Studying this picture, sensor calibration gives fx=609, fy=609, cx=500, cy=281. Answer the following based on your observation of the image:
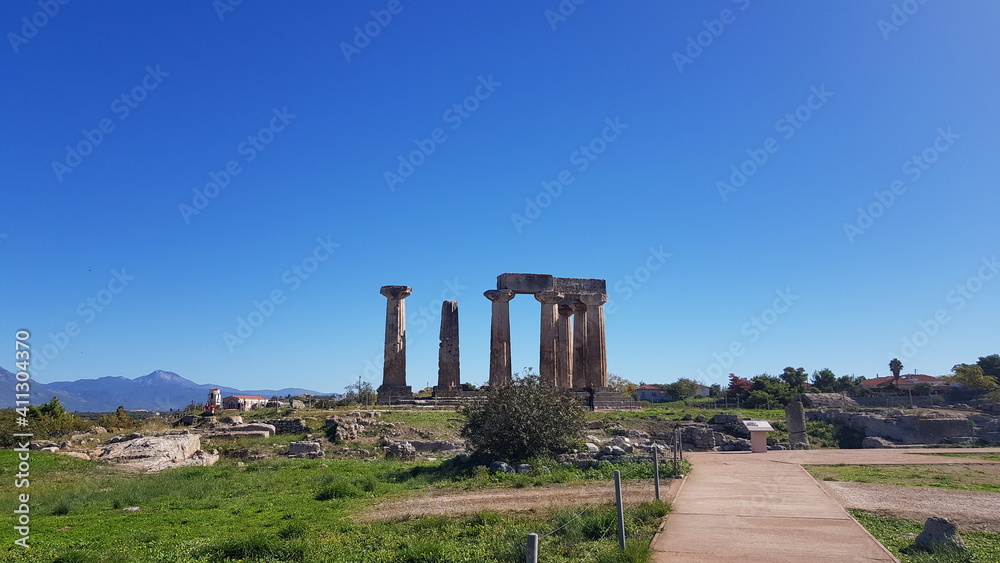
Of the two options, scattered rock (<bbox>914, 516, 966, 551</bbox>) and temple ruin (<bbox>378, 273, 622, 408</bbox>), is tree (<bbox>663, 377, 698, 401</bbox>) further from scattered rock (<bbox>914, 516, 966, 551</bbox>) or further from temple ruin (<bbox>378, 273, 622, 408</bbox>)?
scattered rock (<bbox>914, 516, 966, 551</bbox>)

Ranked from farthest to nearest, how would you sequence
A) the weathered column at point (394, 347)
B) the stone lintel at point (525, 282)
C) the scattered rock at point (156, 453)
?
the stone lintel at point (525, 282) < the weathered column at point (394, 347) < the scattered rock at point (156, 453)

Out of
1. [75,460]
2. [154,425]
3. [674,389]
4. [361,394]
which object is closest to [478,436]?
[75,460]

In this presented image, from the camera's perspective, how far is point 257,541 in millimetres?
10328

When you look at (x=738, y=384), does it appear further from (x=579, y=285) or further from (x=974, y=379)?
(x=579, y=285)

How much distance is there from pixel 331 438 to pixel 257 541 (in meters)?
18.9

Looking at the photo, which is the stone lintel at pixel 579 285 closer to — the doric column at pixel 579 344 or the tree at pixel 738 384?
the doric column at pixel 579 344

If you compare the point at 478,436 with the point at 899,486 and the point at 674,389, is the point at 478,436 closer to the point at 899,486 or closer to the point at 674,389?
the point at 899,486

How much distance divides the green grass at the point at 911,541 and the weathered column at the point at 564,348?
106 feet

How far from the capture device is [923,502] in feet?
42.2

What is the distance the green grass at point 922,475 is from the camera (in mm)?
15461

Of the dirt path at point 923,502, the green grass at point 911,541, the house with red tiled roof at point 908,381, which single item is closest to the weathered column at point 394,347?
the dirt path at point 923,502

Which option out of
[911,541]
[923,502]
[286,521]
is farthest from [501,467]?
[911,541]

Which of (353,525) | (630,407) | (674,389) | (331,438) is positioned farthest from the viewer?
(674,389)

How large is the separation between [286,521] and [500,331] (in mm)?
30167
